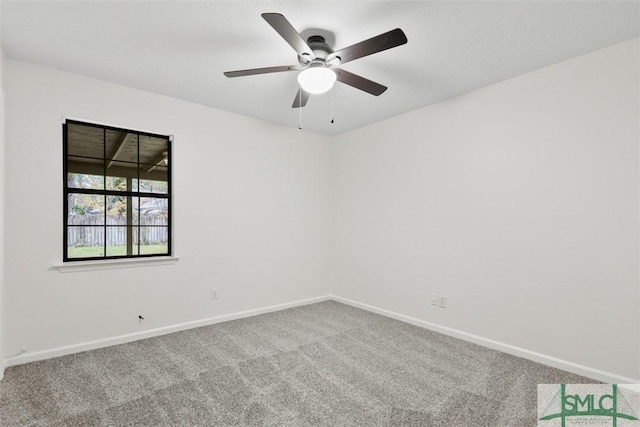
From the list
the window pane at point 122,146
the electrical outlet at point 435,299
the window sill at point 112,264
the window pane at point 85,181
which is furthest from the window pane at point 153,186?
the electrical outlet at point 435,299

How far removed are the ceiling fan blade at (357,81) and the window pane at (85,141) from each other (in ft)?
8.09

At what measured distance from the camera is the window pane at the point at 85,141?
121 inches

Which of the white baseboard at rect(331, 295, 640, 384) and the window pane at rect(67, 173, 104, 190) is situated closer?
the white baseboard at rect(331, 295, 640, 384)

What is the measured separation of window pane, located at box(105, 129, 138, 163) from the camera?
3.31 meters

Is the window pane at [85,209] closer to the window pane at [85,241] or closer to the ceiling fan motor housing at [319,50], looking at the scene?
the window pane at [85,241]

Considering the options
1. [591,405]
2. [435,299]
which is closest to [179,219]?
[435,299]

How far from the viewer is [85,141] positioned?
10.4 ft

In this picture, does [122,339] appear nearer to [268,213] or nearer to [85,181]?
[85,181]

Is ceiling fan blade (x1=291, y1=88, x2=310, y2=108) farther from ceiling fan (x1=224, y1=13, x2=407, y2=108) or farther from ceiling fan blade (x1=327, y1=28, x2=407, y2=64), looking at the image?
ceiling fan blade (x1=327, y1=28, x2=407, y2=64)

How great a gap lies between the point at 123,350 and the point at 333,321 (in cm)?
220

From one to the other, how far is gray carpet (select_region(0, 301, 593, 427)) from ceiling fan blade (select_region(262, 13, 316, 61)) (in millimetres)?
2332

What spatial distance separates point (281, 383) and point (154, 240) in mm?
2182

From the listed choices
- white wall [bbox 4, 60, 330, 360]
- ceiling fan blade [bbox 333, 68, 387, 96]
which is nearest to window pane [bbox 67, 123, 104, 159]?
white wall [bbox 4, 60, 330, 360]

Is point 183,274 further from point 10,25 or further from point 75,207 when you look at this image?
point 10,25
